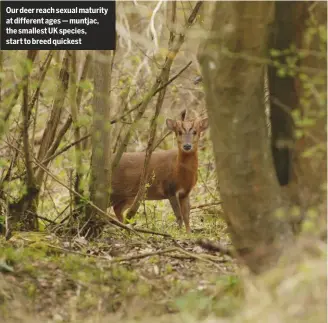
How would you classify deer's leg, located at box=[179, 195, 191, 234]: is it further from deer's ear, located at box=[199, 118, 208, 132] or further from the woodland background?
the woodland background

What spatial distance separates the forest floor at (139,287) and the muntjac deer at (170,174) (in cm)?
307

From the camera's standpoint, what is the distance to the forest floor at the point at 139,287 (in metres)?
3.77

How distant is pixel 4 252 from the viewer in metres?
5.41

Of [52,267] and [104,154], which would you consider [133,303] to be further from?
[104,154]

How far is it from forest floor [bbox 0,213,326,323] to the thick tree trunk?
1.01 ft

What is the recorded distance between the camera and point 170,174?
952 cm

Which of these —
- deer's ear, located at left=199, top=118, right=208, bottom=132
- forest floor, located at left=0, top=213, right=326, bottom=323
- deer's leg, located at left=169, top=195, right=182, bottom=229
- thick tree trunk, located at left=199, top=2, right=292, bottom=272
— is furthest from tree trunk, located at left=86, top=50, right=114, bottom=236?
deer's ear, located at left=199, top=118, right=208, bottom=132

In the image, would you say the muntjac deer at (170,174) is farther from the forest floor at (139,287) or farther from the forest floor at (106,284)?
the forest floor at (106,284)

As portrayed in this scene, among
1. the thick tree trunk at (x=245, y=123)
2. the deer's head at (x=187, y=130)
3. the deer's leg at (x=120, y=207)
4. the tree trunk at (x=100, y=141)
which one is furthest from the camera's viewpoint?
the deer's leg at (x=120, y=207)

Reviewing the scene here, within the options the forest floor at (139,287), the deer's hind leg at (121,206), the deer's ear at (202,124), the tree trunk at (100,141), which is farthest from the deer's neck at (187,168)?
the forest floor at (139,287)

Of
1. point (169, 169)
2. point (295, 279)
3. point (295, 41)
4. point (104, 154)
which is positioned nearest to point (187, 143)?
point (169, 169)

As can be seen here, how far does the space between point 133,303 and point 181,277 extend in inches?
24.4

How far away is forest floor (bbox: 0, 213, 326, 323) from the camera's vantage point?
3768 millimetres

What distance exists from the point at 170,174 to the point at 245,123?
5003mm
